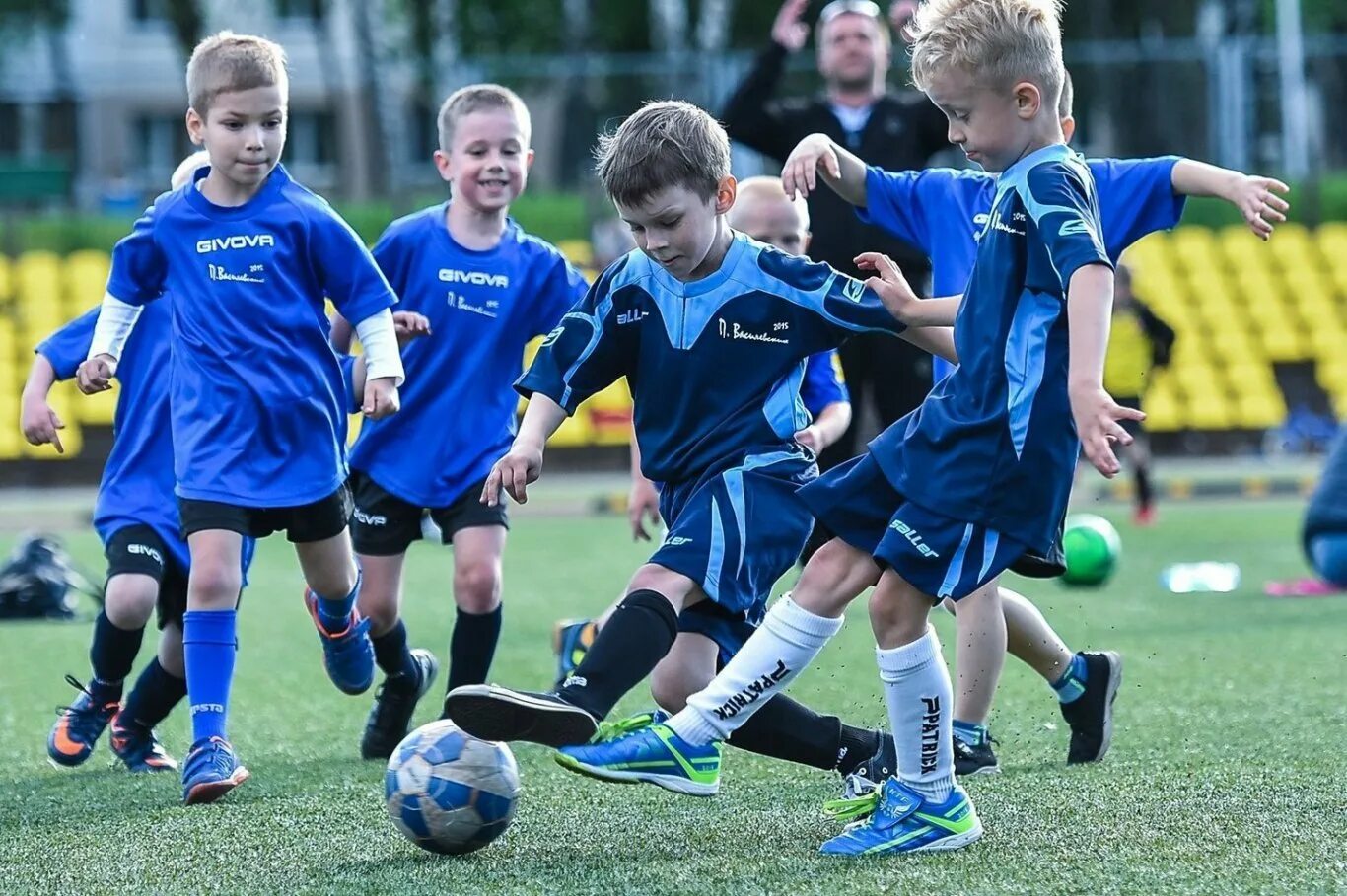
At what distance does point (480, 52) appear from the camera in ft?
114

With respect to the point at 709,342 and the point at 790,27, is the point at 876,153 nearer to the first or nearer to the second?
the point at 790,27

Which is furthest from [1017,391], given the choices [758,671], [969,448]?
[758,671]

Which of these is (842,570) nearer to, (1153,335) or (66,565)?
(66,565)

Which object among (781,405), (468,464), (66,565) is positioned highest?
(781,405)

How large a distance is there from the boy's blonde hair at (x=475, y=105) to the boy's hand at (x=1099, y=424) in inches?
100

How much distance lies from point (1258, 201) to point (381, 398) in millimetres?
2227

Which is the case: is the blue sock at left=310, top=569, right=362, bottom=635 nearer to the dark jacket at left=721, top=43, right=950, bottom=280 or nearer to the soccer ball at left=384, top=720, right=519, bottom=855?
the soccer ball at left=384, top=720, right=519, bottom=855

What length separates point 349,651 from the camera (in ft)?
17.9

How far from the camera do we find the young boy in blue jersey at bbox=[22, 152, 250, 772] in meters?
5.46

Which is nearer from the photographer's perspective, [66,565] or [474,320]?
[474,320]

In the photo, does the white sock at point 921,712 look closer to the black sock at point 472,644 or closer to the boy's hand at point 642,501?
the boy's hand at point 642,501

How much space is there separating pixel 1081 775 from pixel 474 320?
7.11 ft

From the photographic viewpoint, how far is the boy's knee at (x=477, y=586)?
5492 millimetres

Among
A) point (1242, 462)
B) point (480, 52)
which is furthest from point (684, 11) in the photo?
point (1242, 462)
